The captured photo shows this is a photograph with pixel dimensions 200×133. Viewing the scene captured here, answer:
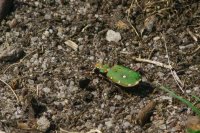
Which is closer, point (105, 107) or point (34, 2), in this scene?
point (105, 107)

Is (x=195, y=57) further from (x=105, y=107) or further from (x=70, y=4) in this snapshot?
(x=70, y=4)

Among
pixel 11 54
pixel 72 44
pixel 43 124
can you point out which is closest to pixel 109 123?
pixel 43 124

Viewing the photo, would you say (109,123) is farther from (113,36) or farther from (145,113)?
(113,36)

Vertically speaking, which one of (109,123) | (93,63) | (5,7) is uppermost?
(5,7)

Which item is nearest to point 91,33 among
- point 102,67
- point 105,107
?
point 102,67

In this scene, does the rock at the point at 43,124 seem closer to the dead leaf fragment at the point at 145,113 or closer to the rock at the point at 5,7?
the dead leaf fragment at the point at 145,113
